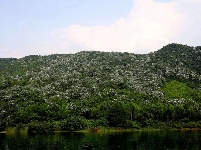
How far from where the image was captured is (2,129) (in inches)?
7156

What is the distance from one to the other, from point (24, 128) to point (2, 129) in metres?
13.7

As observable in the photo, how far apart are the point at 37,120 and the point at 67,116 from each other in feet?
57.4

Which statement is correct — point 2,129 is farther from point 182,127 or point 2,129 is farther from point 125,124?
point 182,127

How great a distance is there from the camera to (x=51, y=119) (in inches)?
7456

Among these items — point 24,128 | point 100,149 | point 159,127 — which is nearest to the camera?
point 100,149

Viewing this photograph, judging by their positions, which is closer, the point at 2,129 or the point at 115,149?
the point at 115,149

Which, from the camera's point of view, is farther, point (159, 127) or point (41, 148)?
point (159, 127)

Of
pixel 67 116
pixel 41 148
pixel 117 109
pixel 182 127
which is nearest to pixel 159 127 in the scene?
pixel 182 127

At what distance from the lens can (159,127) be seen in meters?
189

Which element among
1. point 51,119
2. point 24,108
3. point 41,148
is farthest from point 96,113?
point 41,148

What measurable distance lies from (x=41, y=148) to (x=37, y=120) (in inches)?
3201

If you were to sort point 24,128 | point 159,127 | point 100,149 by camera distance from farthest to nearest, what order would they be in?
point 159,127
point 24,128
point 100,149

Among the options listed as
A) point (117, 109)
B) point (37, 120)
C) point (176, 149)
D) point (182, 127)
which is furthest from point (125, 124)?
point (176, 149)

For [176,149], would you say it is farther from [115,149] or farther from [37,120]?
[37,120]
